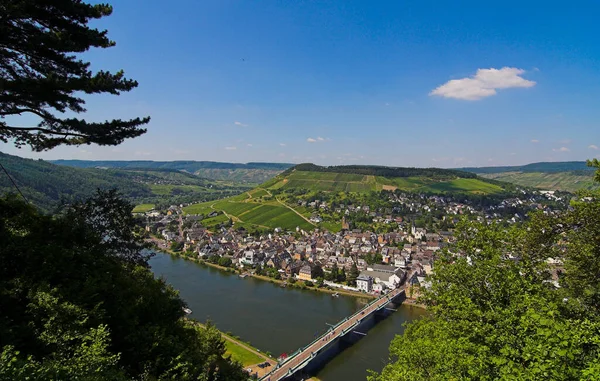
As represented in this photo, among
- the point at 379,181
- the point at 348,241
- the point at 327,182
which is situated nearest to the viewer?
the point at 348,241

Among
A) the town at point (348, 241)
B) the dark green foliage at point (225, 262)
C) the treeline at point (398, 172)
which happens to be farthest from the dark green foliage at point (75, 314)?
the treeline at point (398, 172)

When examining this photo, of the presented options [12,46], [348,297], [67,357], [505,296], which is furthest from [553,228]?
[348,297]

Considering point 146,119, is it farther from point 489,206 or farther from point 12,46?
point 489,206

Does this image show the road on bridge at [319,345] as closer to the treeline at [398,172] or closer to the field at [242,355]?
the field at [242,355]

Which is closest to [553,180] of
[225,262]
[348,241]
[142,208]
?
[348,241]

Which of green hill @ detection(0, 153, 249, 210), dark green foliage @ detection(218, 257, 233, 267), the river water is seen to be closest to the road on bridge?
the river water

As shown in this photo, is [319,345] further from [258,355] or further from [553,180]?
[553,180]

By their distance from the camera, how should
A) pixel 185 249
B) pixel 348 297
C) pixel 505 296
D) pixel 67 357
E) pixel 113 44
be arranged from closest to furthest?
pixel 67 357, pixel 505 296, pixel 113 44, pixel 348 297, pixel 185 249
